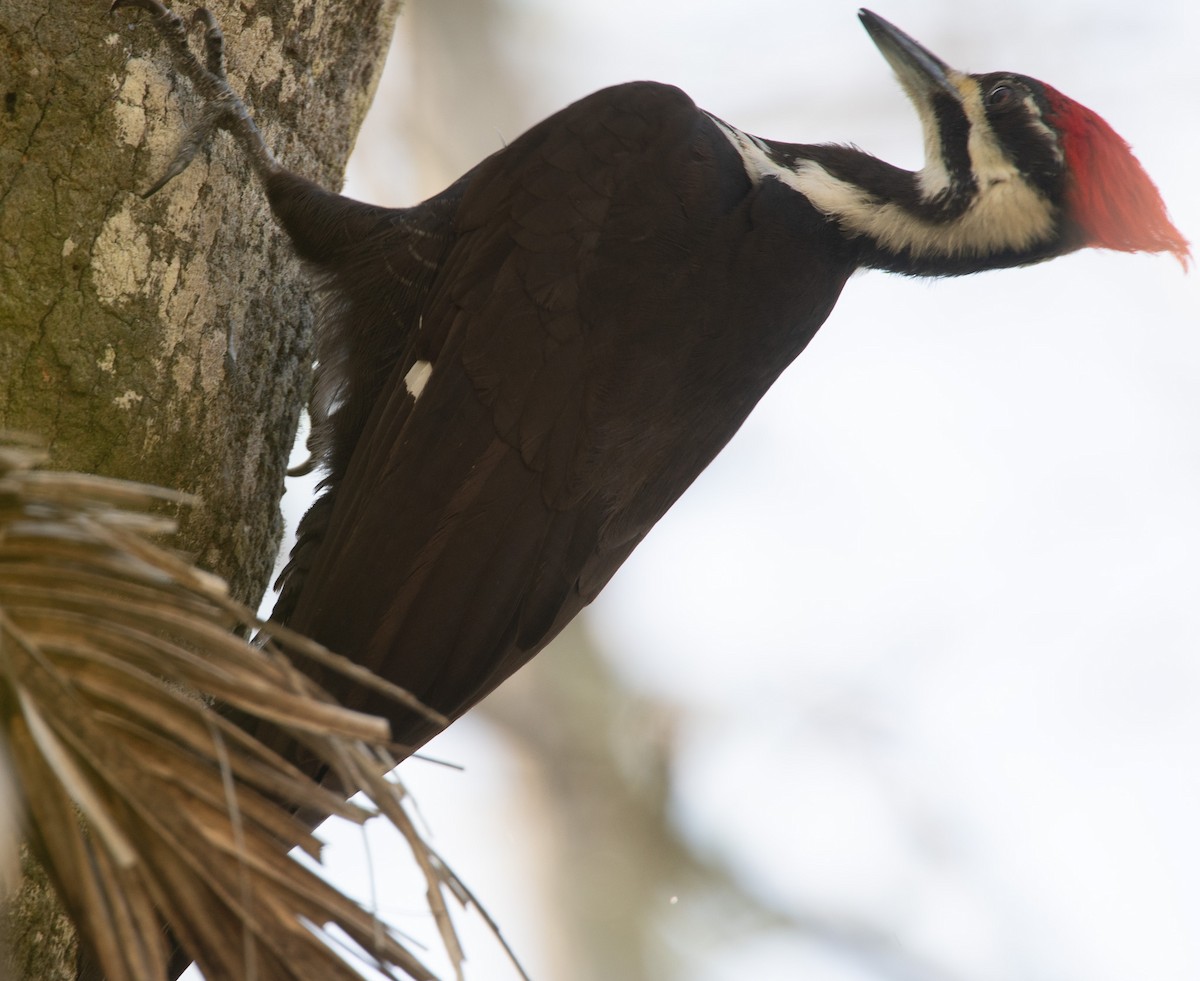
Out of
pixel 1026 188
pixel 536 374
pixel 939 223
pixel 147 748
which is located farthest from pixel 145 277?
pixel 1026 188

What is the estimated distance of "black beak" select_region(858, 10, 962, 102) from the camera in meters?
2.53

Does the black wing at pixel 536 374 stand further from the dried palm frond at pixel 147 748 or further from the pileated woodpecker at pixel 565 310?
the dried palm frond at pixel 147 748

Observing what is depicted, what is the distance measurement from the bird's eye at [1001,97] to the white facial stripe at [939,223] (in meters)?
0.02

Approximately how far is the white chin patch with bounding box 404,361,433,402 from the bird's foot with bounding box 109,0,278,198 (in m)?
0.39

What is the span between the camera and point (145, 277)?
1682mm

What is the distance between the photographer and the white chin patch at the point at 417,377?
6.46ft

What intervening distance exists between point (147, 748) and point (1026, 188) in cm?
199

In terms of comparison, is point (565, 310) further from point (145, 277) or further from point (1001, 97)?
point (1001, 97)

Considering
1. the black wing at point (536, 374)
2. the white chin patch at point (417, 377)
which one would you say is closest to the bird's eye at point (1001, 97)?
the black wing at point (536, 374)

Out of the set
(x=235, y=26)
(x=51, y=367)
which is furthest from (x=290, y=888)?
(x=235, y=26)

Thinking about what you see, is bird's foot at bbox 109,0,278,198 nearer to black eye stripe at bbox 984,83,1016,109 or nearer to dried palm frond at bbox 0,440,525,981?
dried palm frond at bbox 0,440,525,981

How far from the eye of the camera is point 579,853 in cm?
465

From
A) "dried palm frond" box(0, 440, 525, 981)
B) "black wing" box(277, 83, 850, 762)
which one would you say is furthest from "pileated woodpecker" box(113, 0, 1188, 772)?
"dried palm frond" box(0, 440, 525, 981)

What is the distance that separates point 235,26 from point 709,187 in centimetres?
80
